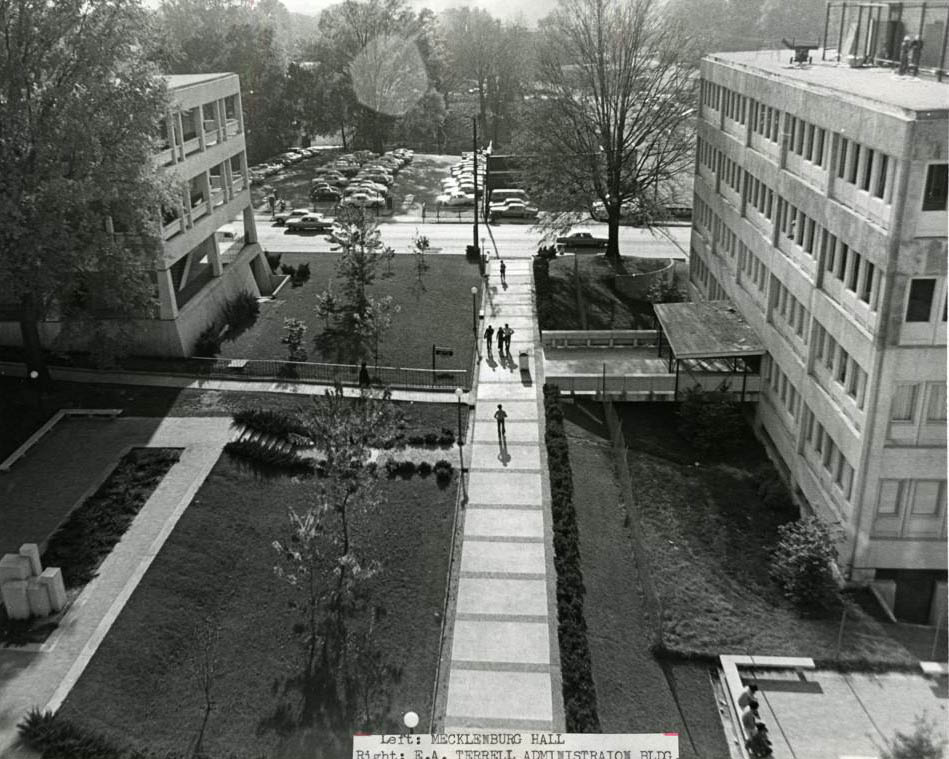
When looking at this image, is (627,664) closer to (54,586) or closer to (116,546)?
(54,586)

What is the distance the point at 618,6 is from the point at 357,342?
82.9 feet

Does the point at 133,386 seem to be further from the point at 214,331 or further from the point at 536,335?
the point at 536,335

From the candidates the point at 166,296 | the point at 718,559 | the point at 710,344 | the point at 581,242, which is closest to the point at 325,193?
the point at 581,242

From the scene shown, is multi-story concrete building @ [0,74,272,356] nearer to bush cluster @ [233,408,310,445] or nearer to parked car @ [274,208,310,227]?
bush cluster @ [233,408,310,445]

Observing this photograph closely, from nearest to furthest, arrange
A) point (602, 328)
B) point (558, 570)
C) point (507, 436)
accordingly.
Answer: point (558, 570), point (507, 436), point (602, 328)

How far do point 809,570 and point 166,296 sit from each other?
26818 mm

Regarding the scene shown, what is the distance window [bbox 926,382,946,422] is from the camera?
23.7 metres

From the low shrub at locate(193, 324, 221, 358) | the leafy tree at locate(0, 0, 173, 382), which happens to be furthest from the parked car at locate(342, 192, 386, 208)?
the leafy tree at locate(0, 0, 173, 382)

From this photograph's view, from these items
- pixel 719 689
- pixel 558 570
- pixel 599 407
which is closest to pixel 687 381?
pixel 599 407

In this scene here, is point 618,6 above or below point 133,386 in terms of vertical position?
above

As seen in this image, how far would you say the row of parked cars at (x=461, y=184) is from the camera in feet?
244

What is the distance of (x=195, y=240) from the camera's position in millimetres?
41375

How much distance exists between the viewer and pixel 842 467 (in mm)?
26344

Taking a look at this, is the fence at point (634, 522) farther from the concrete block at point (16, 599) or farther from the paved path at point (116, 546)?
the concrete block at point (16, 599)
